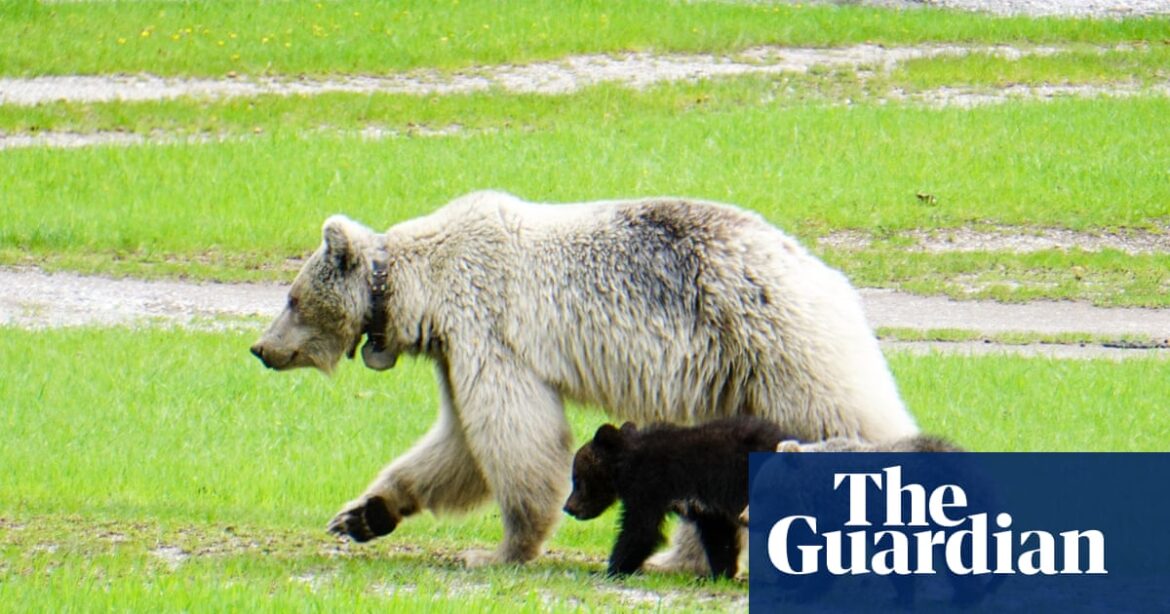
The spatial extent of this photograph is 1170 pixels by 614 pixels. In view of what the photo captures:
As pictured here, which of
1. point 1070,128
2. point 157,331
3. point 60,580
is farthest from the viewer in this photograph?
point 1070,128

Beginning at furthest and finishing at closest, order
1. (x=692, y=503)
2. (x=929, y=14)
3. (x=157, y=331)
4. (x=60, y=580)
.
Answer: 1. (x=929, y=14)
2. (x=157, y=331)
3. (x=692, y=503)
4. (x=60, y=580)

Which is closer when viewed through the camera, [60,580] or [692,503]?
[60,580]

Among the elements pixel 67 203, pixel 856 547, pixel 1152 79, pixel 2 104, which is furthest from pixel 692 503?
pixel 1152 79

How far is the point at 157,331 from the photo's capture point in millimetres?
14773

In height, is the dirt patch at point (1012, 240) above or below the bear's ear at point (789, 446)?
below

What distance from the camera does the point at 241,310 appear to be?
16422mm

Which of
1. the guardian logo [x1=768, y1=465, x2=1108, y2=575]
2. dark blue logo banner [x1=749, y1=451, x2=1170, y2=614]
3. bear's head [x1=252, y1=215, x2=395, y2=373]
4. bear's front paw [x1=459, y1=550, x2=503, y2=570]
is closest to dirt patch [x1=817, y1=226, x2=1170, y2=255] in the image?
bear's head [x1=252, y1=215, x2=395, y2=373]

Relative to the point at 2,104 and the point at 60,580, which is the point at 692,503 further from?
the point at 2,104

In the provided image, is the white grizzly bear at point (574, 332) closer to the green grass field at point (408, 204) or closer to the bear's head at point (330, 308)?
the bear's head at point (330, 308)

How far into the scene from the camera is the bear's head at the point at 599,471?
26.4ft

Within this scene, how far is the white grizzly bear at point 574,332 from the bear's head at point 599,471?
0.51 ft

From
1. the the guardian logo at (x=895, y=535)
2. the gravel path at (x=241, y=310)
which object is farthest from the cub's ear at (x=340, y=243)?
the gravel path at (x=241, y=310)

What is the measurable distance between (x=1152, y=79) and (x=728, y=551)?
19264mm

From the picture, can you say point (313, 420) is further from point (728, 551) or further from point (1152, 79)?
point (1152, 79)
